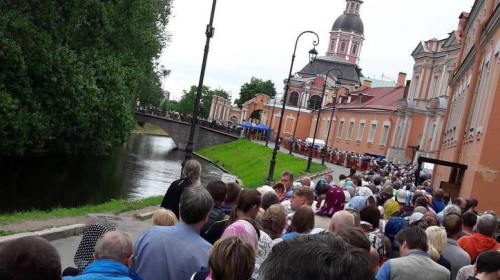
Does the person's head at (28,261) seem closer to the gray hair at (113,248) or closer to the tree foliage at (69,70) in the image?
the gray hair at (113,248)

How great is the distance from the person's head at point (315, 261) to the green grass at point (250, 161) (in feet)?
109

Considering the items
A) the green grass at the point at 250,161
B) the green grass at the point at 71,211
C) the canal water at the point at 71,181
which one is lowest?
the canal water at the point at 71,181

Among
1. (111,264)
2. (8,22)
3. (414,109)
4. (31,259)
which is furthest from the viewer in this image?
(414,109)

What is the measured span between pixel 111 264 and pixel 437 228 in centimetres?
376

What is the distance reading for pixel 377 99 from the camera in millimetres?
78000

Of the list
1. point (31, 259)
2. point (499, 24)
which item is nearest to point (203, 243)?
point (31, 259)

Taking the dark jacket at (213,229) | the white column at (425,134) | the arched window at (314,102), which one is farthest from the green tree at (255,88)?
the dark jacket at (213,229)

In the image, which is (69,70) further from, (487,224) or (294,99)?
(294,99)

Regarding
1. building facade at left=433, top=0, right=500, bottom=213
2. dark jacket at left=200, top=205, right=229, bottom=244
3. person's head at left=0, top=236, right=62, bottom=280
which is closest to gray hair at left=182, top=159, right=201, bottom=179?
dark jacket at left=200, top=205, right=229, bottom=244

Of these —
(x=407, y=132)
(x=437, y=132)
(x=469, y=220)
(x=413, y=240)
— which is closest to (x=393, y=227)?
(x=469, y=220)

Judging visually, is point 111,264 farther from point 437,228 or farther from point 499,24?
point 499,24

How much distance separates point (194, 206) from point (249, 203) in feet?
4.50

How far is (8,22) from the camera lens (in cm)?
2450

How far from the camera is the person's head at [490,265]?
6078mm
